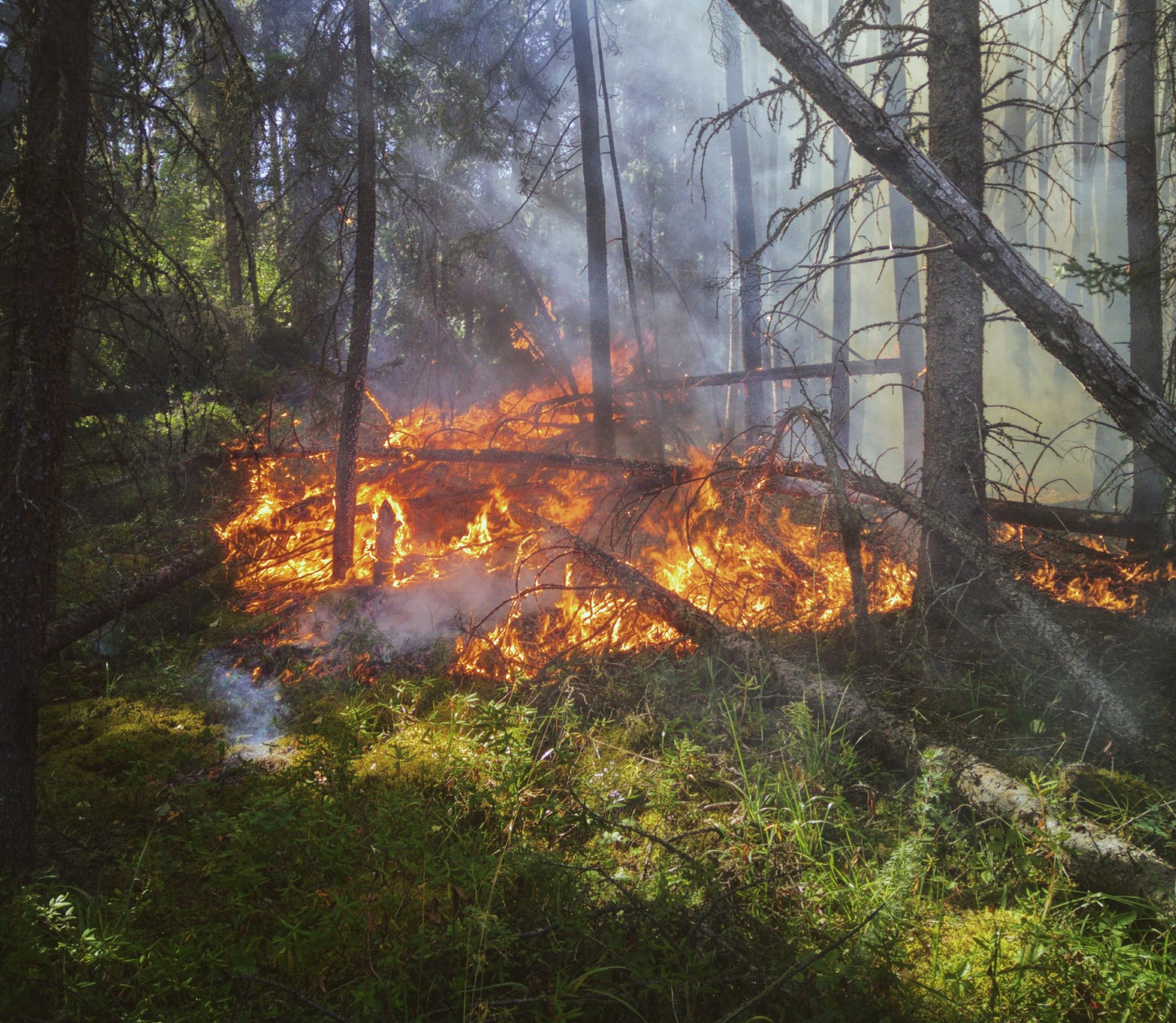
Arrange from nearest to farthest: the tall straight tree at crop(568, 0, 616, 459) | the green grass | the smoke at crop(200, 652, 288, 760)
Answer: the green grass, the smoke at crop(200, 652, 288, 760), the tall straight tree at crop(568, 0, 616, 459)

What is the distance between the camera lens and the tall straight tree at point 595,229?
29.1 feet

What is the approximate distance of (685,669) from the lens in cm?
529

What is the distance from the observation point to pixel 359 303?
734 cm

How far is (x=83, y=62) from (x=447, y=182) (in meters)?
9.62

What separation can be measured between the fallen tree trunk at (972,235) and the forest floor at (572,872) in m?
1.98

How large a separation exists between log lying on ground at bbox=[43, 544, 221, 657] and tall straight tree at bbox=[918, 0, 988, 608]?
19.6 ft

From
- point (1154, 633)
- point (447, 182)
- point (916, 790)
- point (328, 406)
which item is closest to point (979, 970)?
point (916, 790)

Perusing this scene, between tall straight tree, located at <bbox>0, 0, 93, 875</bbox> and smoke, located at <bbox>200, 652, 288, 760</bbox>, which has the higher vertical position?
tall straight tree, located at <bbox>0, 0, 93, 875</bbox>

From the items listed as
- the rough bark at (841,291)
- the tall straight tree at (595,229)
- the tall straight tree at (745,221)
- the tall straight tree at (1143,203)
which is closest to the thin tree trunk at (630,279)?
the tall straight tree at (595,229)

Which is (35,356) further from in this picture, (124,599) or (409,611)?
(409,611)

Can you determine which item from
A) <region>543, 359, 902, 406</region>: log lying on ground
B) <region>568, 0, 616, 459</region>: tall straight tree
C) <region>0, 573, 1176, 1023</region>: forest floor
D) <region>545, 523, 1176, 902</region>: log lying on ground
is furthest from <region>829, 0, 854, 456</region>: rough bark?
<region>0, 573, 1176, 1023</region>: forest floor

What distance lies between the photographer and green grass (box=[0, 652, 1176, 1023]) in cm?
255

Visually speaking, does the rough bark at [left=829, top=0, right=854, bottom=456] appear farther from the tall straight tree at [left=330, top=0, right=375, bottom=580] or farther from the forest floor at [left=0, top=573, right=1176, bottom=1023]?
the forest floor at [left=0, top=573, right=1176, bottom=1023]

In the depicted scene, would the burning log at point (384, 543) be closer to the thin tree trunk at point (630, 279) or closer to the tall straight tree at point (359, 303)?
the tall straight tree at point (359, 303)
